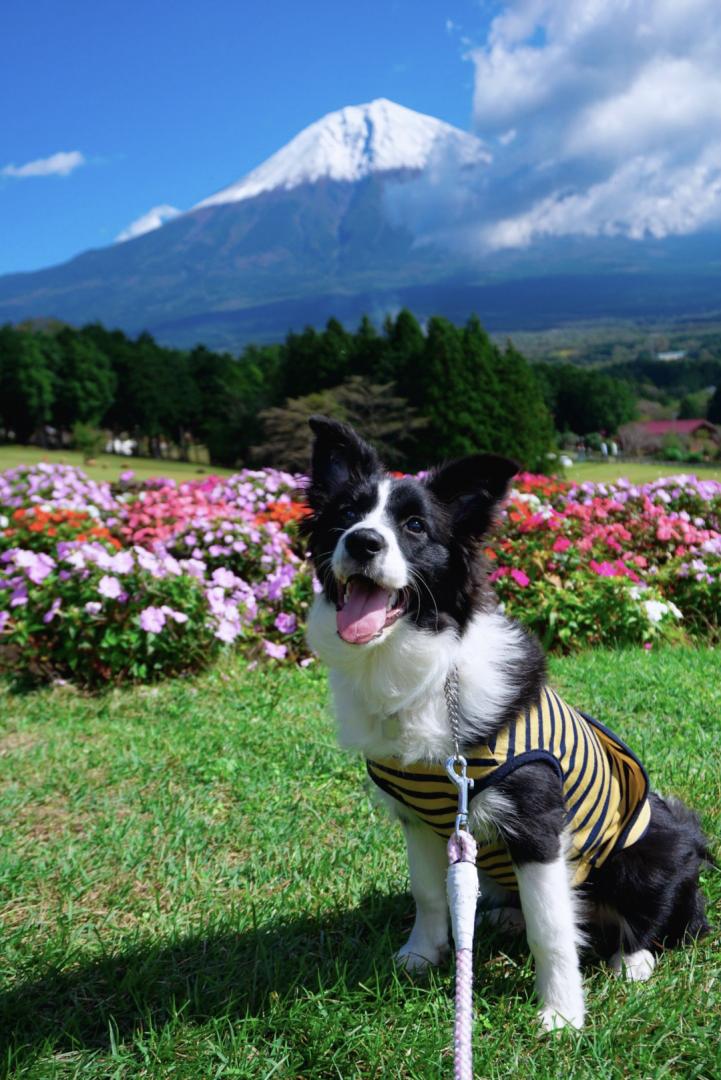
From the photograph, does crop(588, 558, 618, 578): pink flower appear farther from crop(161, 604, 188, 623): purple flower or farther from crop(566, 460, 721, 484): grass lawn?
crop(566, 460, 721, 484): grass lawn

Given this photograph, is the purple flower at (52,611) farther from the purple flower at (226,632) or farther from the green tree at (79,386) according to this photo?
the green tree at (79,386)

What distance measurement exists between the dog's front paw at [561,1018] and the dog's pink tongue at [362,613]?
1149 mm

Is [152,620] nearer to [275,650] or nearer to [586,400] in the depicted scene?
[275,650]

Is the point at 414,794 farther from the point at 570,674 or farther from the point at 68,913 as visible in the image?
the point at 570,674

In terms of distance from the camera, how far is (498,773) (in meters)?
2.07

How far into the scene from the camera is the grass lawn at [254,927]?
2070 mm

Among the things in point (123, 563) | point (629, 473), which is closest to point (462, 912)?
point (123, 563)

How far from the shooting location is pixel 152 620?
201 inches

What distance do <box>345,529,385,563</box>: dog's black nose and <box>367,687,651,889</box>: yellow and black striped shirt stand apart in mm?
589

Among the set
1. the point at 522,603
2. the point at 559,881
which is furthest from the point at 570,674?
the point at 559,881

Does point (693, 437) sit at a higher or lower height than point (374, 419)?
lower

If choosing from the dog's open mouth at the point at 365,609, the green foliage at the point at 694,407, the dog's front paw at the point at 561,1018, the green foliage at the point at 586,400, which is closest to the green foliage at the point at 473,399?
the dog's open mouth at the point at 365,609

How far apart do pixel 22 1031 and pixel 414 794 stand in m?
1.31

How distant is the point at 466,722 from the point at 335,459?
0.93m
